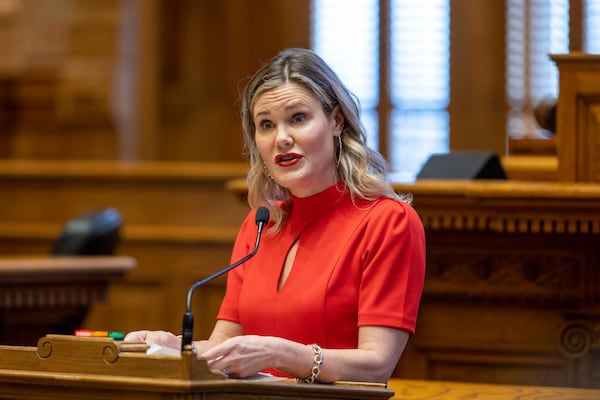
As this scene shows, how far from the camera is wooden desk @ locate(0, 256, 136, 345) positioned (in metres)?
5.39

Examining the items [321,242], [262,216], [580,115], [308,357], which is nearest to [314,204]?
[321,242]

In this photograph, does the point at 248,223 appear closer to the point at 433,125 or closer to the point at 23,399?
the point at 23,399

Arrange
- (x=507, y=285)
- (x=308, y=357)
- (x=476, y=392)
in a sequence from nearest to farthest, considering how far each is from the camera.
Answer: (x=308, y=357), (x=476, y=392), (x=507, y=285)

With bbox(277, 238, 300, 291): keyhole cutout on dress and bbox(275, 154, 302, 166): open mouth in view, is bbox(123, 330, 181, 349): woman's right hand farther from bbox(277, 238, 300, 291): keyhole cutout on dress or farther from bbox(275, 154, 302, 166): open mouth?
bbox(275, 154, 302, 166): open mouth

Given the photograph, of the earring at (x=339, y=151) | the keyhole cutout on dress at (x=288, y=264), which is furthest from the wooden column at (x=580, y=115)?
the keyhole cutout on dress at (x=288, y=264)

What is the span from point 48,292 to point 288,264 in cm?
283

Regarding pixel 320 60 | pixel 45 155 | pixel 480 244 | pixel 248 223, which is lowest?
pixel 45 155

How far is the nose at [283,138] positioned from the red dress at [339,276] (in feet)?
0.60

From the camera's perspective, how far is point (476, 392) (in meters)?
3.19

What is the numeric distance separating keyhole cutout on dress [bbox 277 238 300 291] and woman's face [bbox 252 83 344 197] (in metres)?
0.15

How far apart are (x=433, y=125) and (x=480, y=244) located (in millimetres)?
7020

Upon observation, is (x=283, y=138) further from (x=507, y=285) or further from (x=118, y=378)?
(x=507, y=285)

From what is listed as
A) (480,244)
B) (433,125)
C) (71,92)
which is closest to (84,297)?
(480,244)

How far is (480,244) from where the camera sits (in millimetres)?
3699
